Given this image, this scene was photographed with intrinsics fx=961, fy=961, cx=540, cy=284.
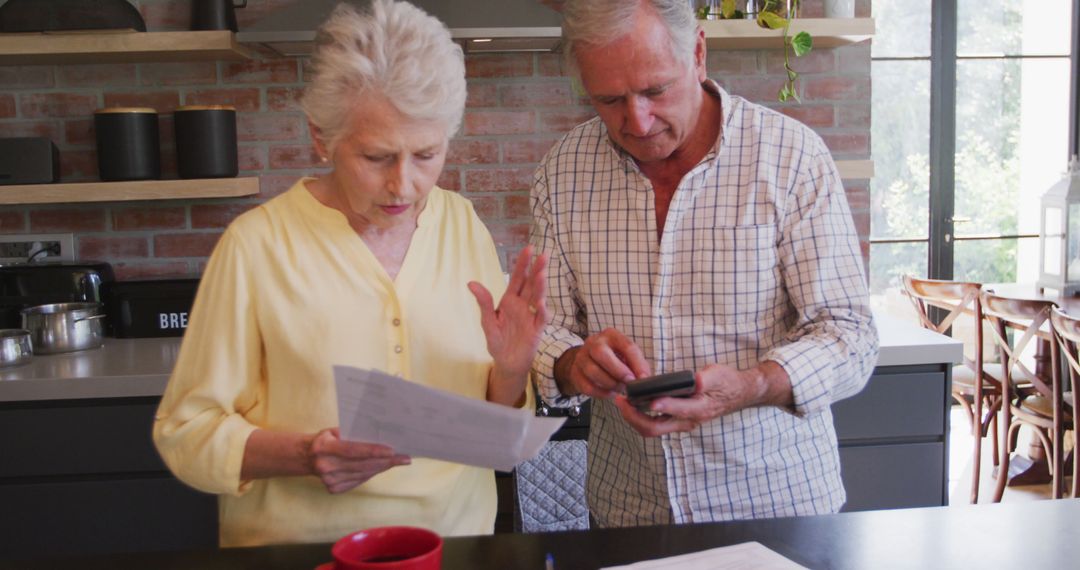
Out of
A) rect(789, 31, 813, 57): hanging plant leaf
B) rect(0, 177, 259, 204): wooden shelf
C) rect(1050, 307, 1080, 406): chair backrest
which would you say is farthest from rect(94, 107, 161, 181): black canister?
rect(1050, 307, 1080, 406): chair backrest

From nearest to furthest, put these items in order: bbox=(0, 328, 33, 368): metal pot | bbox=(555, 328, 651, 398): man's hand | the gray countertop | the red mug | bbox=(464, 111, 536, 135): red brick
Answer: the red mug → bbox=(555, 328, 651, 398): man's hand → the gray countertop → bbox=(0, 328, 33, 368): metal pot → bbox=(464, 111, 536, 135): red brick

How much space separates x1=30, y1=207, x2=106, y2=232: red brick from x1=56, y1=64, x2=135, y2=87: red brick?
380 mm

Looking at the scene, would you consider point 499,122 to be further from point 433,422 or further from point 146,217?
point 433,422

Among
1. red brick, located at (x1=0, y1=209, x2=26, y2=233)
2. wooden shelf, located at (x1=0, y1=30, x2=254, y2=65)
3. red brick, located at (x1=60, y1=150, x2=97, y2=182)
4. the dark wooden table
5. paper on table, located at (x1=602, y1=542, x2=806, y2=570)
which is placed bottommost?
the dark wooden table

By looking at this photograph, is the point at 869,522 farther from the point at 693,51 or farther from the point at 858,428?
the point at 858,428

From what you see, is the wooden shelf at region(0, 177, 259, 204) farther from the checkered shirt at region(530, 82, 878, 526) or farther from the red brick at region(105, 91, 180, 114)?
the checkered shirt at region(530, 82, 878, 526)

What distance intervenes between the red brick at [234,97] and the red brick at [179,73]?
0.12 feet

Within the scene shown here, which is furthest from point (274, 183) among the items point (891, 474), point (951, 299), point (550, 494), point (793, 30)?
point (951, 299)

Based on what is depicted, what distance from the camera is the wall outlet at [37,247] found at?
292 centimetres

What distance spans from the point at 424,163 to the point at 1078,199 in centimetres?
342

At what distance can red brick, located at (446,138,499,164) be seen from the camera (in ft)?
9.56

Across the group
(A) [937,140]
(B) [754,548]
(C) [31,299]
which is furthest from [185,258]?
(A) [937,140]

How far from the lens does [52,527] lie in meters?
2.38

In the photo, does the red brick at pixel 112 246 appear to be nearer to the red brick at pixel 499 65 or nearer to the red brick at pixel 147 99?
the red brick at pixel 147 99
